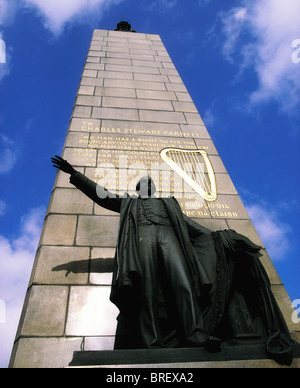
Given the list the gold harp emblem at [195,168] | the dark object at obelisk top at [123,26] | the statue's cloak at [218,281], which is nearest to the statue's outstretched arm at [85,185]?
the statue's cloak at [218,281]

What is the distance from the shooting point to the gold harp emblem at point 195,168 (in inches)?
252

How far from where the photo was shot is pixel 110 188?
6.04m

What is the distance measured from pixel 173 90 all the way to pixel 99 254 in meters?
6.06

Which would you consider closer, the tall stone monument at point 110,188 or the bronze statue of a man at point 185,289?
the bronze statue of a man at point 185,289

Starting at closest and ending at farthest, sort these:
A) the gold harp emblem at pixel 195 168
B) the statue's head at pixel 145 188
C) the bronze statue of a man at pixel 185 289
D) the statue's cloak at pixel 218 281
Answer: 1. the bronze statue of a man at pixel 185 289
2. the statue's cloak at pixel 218 281
3. the statue's head at pixel 145 188
4. the gold harp emblem at pixel 195 168

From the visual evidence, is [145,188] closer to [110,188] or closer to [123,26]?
[110,188]

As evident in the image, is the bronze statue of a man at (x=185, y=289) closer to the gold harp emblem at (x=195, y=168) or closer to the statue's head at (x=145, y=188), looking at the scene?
the statue's head at (x=145, y=188)

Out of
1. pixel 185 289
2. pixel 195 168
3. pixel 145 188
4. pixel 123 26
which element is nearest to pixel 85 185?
pixel 145 188

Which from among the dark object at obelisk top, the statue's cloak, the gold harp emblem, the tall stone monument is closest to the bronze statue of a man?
the statue's cloak

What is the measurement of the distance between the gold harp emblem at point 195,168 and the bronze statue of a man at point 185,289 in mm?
2202

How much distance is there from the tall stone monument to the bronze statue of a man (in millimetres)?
551

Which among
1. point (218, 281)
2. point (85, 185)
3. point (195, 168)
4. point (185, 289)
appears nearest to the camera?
point (185, 289)

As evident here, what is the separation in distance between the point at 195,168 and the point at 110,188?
6.32 feet
